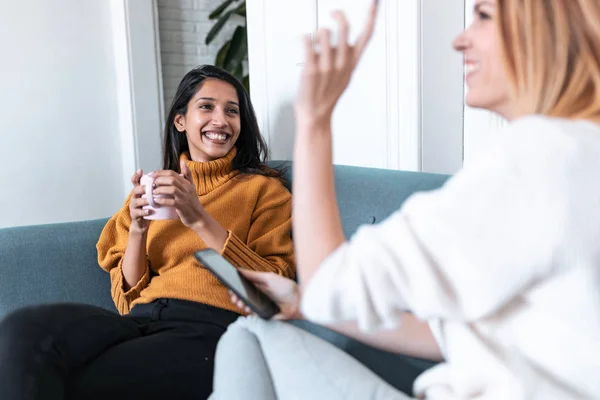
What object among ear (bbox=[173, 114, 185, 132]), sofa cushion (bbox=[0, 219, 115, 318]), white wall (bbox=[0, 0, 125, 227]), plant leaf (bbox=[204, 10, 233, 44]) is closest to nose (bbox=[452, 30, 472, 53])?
ear (bbox=[173, 114, 185, 132])

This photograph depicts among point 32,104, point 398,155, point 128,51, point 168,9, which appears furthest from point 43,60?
point 398,155

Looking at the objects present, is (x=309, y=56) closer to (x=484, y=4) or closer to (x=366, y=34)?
(x=366, y=34)

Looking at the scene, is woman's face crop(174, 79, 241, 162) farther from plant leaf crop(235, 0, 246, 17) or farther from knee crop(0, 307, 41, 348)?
plant leaf crop(235, 0, 246, 17)

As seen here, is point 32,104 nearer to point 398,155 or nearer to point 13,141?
point 13,141

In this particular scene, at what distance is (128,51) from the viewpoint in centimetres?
313

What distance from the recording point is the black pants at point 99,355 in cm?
100

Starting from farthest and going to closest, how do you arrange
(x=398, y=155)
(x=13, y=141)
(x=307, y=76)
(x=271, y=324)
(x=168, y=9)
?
(x=168, y=9) < (x=13, y=141) < (x=398, y=155) < (x=271, y=324) < (x=307, y=76)

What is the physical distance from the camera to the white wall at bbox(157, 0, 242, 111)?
3.57 metres

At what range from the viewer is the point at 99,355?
1177 millimetres

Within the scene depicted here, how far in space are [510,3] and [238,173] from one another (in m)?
1.12

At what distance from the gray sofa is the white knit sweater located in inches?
23.3

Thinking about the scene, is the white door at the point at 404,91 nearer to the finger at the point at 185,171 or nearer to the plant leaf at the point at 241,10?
the finger at the point at 185,171

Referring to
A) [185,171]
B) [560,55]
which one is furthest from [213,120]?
[560,55]

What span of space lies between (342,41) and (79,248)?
49.3 inches
